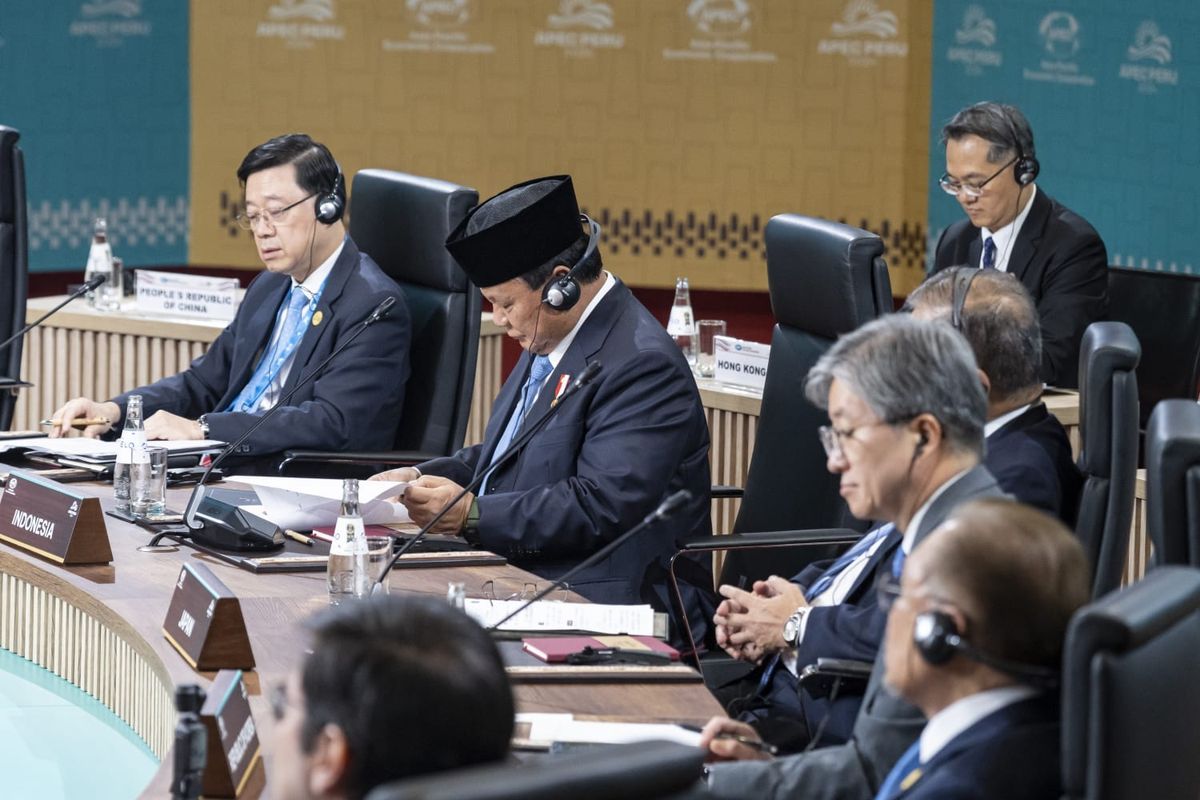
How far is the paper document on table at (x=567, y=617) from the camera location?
2.29m

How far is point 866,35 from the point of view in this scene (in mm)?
6434

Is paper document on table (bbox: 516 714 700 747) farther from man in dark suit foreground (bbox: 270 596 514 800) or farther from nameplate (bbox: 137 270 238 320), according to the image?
nameplate (bbox: 137 270 238 320)

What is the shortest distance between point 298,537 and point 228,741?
102 cm

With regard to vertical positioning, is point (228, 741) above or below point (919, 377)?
below

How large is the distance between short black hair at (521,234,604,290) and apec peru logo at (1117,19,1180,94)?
10.0ft

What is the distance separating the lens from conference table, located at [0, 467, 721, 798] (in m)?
2.03

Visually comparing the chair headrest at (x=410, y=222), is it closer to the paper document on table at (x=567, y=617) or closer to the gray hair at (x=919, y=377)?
the paper document on table at (x=567, y=617)

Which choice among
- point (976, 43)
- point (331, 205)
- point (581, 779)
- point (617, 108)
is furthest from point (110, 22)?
point (581, 779)

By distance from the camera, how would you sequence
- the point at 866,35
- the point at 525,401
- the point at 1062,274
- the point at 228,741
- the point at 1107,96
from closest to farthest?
the point at 228,741
the point at 525,401
the point at 1062,274
the point at 1107,96
the point at 866,35

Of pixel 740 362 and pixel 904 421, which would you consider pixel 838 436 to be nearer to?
pixel 904 421

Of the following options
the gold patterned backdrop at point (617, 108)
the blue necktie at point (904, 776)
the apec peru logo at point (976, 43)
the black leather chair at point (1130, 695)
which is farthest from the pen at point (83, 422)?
the apec peru logo at point (976, 43)

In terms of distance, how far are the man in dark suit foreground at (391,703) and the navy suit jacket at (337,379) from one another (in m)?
2.27

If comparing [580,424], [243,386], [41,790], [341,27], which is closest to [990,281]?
[580,424]

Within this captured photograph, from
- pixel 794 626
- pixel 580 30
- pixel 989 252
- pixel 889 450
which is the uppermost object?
pixel 580 30
